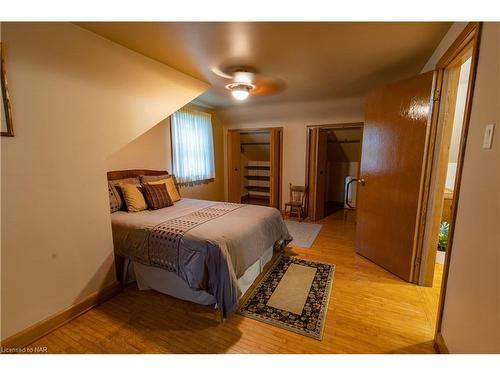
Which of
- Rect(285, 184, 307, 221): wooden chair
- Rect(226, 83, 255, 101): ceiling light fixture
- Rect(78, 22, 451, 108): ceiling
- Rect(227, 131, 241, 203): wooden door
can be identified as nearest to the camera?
Rect(78, 22, 451, 108): ceiling

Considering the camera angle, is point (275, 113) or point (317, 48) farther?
point (275, 113)

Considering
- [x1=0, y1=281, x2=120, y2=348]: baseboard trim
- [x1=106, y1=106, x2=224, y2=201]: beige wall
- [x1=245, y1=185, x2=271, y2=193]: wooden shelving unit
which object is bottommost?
[x1=0, y1=281, x2=120, y2=348]: baseboard trim

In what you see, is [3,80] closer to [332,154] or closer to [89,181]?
[89,181]

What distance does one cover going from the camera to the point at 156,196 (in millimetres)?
2676

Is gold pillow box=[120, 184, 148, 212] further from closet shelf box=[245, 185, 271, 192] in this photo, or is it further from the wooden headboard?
closet shelf box=[245, 185, 271, 192]

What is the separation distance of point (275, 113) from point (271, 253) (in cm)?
297

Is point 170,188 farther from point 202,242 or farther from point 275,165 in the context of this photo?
point 275,165

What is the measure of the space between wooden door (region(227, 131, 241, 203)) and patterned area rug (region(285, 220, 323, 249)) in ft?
5.13

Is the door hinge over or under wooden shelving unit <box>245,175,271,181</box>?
over

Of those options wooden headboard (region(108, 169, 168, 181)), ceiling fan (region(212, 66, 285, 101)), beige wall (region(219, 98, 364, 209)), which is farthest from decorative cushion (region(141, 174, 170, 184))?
beige wall (region(219, 98, 364, 209))

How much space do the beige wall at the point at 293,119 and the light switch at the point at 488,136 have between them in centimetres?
299

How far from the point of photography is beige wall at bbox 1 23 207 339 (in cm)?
138

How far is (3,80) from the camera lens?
1.29 m
